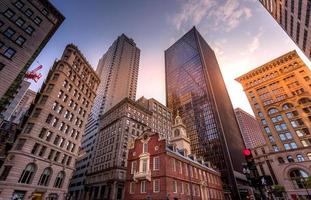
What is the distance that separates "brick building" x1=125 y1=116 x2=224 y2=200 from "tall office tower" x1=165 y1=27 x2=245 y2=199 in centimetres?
3472

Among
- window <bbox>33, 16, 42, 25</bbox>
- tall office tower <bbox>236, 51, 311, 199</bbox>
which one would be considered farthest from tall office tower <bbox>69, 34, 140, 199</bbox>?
tall office tower <bbox>236, 51, 311, 199</bbox>

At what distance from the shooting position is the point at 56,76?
1639 inches

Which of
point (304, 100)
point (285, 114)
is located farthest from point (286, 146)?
point (304, 100)

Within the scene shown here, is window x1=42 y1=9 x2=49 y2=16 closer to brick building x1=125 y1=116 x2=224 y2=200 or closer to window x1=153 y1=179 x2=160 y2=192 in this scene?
brick building x1=125 y1=116 x2=224 y2=200

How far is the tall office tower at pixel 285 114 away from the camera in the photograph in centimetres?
5322

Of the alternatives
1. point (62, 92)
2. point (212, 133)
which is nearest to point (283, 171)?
point (212, 133)

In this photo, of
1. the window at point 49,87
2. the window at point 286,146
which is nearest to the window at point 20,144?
the window at point 49,87

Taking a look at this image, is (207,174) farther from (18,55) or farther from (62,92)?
(18,55)

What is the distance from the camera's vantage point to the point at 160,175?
30.8 metres

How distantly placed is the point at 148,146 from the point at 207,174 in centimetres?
2094

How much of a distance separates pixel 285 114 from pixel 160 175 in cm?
5905

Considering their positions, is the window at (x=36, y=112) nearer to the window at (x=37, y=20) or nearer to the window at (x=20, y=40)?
the window at (x=20, y=40)

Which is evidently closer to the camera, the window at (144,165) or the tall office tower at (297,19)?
the window at (144,165)

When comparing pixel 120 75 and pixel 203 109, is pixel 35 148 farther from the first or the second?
pixel 203 109
